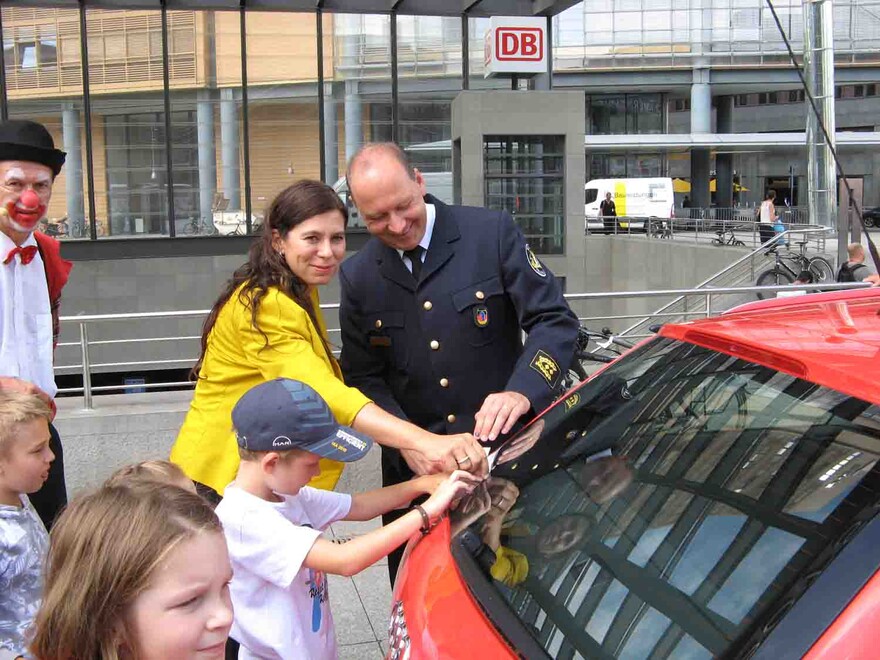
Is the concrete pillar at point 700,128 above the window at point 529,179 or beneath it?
above

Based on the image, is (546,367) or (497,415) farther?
(546,367)

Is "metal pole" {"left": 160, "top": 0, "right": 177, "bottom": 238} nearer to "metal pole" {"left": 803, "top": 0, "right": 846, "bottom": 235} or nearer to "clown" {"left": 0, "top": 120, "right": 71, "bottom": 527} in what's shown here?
"metal pole" {"left": 803, "top": 0, "right": 846, "bottom": 235}

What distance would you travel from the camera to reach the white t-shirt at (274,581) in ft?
7.97

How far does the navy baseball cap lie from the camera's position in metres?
2.39

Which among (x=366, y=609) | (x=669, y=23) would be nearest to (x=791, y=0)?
(x=669, y=23)

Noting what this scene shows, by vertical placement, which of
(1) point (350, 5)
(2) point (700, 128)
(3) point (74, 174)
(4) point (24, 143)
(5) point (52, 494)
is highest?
(2) point (700, 128)

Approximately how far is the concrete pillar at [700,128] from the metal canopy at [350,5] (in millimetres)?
31537

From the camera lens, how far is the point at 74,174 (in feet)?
50.6

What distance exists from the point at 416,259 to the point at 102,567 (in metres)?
2.01

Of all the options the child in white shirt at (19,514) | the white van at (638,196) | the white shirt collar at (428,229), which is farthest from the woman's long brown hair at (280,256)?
the white van at (638,196)

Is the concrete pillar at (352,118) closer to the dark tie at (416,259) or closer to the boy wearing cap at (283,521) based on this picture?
the dark tie at (416,259)

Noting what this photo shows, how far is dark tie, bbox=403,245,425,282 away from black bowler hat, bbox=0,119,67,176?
3.87ft

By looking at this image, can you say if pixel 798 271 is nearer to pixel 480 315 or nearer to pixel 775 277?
pixel 775 277

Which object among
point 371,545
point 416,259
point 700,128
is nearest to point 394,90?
point 416,259
